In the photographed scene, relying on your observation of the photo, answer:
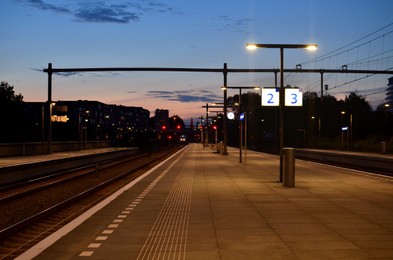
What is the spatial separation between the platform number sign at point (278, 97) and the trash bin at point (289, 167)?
345 inches

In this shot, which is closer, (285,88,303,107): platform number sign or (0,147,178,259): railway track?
(0,147,178,259): railway track

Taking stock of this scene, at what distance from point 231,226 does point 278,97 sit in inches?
745

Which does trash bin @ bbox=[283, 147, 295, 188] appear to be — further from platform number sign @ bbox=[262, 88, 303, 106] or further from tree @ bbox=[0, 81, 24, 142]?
tree @ bbox=[0, 81, 24, 142]

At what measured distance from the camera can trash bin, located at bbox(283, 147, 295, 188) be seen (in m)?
19.2

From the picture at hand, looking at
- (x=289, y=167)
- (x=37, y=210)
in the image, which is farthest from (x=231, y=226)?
(x=289, y=167)

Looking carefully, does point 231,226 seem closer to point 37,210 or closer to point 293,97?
point 37,210

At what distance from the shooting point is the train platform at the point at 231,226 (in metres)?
8.51

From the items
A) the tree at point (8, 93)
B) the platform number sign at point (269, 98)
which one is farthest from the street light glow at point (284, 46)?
the tree at point (8, 93)

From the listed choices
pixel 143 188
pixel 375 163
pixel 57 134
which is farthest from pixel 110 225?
pixel 57 134

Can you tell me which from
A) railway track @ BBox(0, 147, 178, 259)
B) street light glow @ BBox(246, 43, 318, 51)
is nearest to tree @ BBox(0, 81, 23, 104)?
railway track @ BBox(0, 147, 178, 259)

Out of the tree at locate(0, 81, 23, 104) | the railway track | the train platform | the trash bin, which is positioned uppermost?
the tree at locate(0, 81, 23, 104)

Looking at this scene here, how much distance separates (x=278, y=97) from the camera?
96.1 ft

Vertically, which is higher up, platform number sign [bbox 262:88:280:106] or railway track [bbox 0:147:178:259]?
platform number sign [bbox 262:88:280:106]

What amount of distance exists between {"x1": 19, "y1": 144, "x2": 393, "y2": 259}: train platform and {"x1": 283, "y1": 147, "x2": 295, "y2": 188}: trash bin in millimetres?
1168
